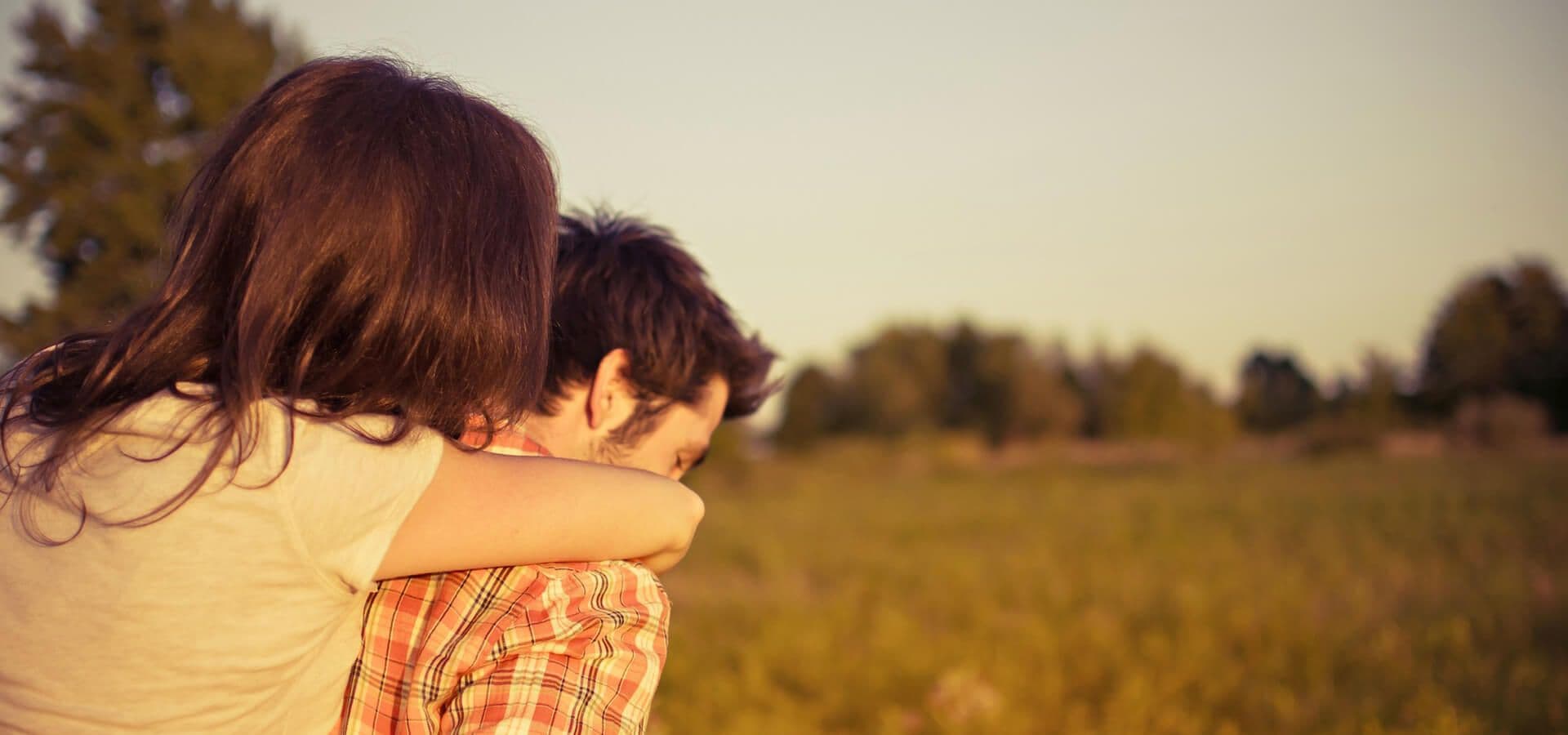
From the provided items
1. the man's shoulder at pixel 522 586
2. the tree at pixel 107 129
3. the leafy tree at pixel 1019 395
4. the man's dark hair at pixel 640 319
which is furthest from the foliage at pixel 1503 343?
the man's shoulder at pixel 522 586

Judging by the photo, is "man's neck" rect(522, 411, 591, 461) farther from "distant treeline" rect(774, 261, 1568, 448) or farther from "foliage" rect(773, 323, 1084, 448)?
"foliage" rect(773, 323, 1084, 448)

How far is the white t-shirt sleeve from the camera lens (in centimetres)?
103

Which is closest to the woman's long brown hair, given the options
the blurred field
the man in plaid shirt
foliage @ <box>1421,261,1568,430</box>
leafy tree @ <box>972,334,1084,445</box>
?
the man in plaid shirt

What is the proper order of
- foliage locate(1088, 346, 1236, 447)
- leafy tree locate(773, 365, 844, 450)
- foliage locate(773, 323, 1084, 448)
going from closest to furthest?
foliage locate(1088, 346, 1236, 447)
foliage locate(773, 323, 1084, 448)
leafy tree locate(773, 365, 844, 450)

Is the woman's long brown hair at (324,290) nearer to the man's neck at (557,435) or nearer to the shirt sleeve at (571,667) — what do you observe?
the shirt sleeve at (571,667)

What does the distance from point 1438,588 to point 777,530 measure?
8.97 m

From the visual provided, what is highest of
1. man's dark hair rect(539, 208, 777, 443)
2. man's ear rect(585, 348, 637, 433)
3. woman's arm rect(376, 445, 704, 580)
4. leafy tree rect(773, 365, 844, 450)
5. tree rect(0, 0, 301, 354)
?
tree rect(0, 0, 301, 354)

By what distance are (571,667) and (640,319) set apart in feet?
2.37

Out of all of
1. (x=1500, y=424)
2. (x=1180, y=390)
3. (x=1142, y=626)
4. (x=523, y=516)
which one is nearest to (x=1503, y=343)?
(x=1500, y=424)

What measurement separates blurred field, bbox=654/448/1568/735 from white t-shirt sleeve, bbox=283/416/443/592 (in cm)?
457

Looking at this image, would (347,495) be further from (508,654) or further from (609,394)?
(609,394)

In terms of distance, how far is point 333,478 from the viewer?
1042 millimetres

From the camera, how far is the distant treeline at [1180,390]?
3725cm

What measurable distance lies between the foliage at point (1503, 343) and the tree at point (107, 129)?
4137cm
